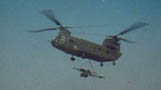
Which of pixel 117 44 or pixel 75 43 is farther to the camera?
pixel 117 44

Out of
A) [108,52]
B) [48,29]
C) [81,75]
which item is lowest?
[81,75]

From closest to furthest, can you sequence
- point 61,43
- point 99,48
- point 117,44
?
point 61,43, point 99,48, point 117,44

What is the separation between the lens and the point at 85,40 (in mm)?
44094

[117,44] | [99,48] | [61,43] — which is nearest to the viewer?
[61,43]

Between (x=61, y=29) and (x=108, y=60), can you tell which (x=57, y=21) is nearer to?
(x=61, y=29)

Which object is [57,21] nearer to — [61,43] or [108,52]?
[61,43]

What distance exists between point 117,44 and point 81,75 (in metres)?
8.40

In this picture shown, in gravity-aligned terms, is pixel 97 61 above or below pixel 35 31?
below

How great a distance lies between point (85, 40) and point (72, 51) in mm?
2850

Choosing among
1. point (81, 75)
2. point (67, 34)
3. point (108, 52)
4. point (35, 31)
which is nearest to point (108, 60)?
point (108, 52)

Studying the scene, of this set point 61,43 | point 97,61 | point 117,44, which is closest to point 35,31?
point 61,43

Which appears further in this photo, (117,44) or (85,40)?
(117,44)

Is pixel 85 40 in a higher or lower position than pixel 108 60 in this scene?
higher

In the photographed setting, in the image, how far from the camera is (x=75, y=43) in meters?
42.8
